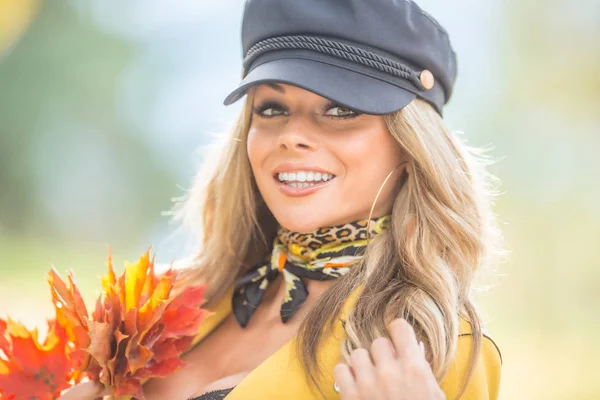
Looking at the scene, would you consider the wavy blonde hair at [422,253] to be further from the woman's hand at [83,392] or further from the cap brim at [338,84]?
the woman's hand at [83,392]

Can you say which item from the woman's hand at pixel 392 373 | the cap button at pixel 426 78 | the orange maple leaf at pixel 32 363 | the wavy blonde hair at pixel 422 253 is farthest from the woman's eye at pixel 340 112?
the orange maple leaf at pixel 32 363

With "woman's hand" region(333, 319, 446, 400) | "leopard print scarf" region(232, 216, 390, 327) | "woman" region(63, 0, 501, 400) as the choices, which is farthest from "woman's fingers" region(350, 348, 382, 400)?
"leopard print scarf" region(232, 216, 390, 327)

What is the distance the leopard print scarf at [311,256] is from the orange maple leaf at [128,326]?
28 centimetres

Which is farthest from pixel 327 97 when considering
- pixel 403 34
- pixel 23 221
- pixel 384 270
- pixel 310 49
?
pixel 23 221

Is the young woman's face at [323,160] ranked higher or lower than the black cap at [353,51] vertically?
lower

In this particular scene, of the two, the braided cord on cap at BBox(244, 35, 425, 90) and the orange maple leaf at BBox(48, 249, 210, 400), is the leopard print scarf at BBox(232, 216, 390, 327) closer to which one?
the orange maple leaf at BBox(48, 249, 210, 400)

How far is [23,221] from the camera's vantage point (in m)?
9.48

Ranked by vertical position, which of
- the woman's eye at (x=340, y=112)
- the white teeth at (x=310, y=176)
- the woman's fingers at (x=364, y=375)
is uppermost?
the woman's eye at (x=340, y=112)

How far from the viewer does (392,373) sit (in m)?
1.39

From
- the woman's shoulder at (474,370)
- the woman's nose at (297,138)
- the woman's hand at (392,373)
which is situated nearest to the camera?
the woman's hand at (392,373)

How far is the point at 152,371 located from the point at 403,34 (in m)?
1.22

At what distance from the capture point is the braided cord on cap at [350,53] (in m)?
1.82

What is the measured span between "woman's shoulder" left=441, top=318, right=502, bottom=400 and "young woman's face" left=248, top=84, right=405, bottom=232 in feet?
1.58

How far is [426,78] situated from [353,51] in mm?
250
